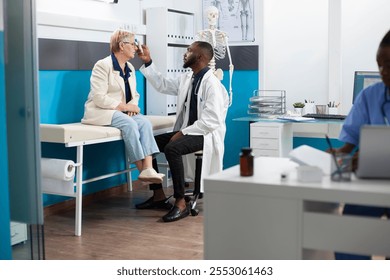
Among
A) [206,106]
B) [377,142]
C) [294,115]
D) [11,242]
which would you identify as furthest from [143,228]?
[377,142]

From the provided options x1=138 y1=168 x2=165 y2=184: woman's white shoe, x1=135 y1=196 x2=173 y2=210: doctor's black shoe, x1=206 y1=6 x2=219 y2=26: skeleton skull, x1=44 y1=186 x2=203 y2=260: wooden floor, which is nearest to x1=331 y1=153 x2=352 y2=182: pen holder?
x1=44 y1=186 x2=203 y2=260: wooden floor

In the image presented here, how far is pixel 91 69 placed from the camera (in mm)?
4805

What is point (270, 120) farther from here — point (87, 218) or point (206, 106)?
point (87, 218)

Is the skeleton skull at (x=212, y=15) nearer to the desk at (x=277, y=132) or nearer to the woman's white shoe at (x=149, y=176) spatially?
the desk at (x=277, y=132)

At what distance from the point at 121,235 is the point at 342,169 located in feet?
7.12

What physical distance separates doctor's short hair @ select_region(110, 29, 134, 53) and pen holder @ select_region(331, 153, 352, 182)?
2.71 m

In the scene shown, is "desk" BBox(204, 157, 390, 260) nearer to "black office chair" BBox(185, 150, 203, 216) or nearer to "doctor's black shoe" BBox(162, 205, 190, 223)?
"doctor's black shoe" BBox(162, 205, 190, 223)

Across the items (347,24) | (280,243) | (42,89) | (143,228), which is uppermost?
(347,24)

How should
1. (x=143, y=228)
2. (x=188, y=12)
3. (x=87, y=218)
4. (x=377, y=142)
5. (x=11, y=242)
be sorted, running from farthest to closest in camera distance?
(x=188, y=12) < (x=87, y=218) < (x=143, y=228) < (x=11, y=242) < (x=377, y=142)

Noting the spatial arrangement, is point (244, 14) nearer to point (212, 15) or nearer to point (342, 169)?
point (212, 15)

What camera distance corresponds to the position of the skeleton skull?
530cm

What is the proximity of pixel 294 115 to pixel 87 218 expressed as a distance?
1.98 m

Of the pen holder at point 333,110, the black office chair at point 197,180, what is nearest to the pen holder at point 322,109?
the pen holder at point 333,110

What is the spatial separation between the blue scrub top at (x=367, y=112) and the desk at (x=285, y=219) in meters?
0.37
